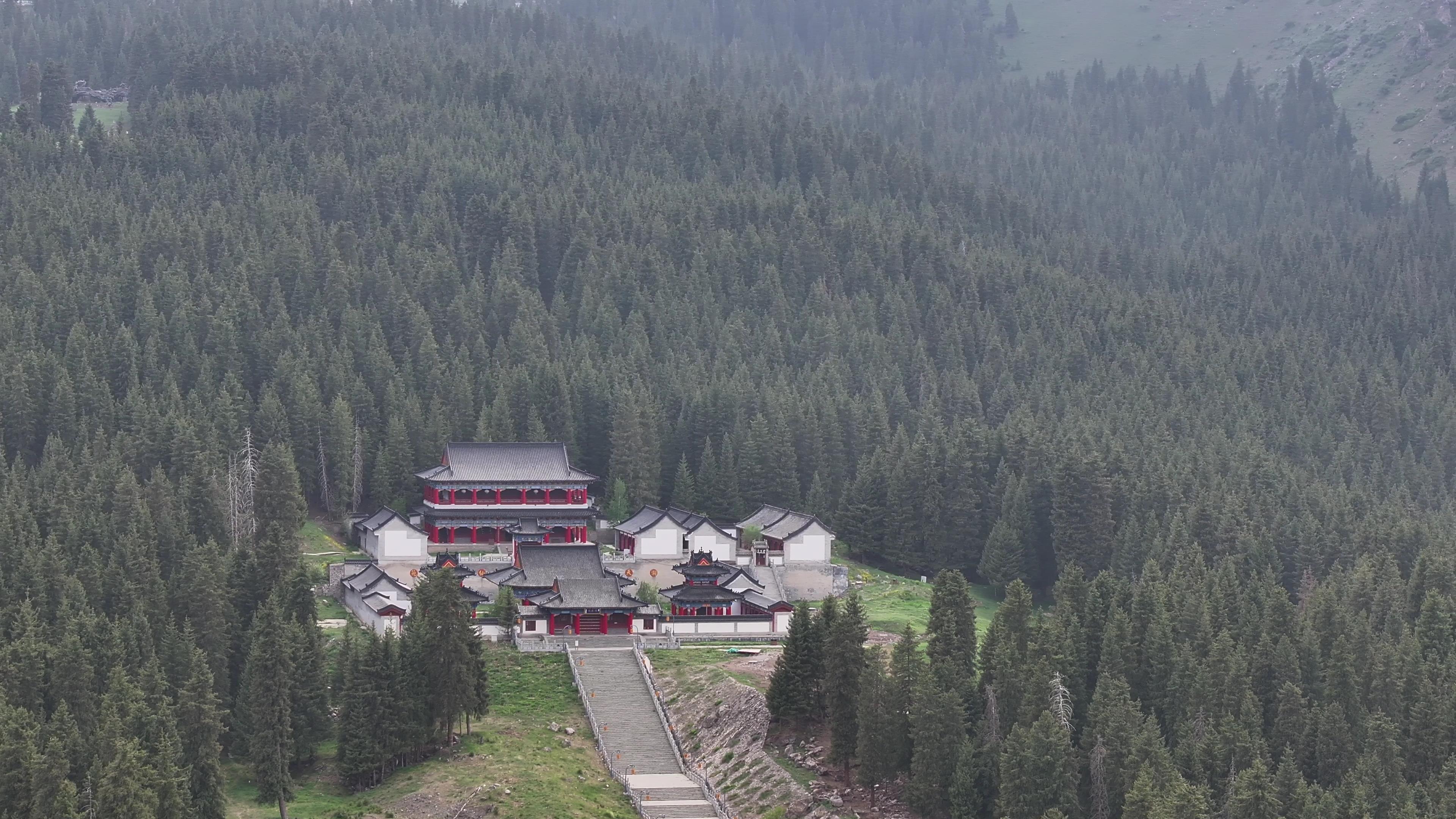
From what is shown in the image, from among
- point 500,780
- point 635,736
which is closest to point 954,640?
point 635,736

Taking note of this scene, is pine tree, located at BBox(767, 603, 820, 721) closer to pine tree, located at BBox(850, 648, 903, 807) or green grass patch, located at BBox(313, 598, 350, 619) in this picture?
pine tree, located at BBox(850, 648, 903, 807)

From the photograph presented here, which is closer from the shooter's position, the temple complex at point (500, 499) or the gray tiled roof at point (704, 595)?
the gray tiled roof at point (704, 595)

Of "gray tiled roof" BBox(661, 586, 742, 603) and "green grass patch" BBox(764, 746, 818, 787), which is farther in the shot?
"gray tiled roof" BBox(661, 586, 742, 603)

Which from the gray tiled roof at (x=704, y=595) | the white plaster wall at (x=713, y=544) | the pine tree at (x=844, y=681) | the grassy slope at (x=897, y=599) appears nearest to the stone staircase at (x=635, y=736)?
the gray tiled roof at (x=704, y=595)

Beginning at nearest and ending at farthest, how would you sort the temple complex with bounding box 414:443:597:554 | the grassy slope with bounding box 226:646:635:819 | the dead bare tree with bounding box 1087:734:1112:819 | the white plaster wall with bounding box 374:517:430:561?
the dead bare tree with bounding box 1087:734:1112:819 < the grassy slope with bounding box 226:646:635:819 < the white plaster wall with bounding box 374:517:430:561 < the temple complex with bounding box 414:443:597:554

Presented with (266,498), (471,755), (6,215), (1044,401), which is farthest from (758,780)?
(6,215)

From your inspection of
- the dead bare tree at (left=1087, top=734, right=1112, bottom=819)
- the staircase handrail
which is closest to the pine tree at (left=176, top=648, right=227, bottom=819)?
the staircase handrail

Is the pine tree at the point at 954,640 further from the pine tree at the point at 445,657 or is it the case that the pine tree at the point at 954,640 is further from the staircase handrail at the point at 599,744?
the pine tree at the point at 445,657
